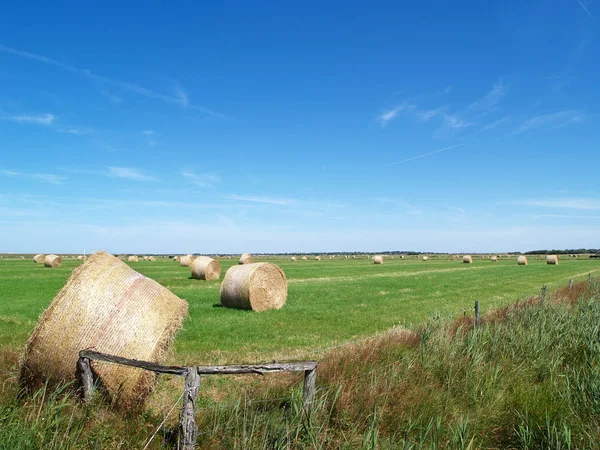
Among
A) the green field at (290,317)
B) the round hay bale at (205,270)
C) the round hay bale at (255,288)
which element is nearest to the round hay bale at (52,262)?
the round hay bale at (205,270)

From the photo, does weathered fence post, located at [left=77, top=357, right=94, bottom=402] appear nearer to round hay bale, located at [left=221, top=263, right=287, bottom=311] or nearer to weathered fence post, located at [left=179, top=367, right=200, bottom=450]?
weathered fence post, located at [left=179, top=367, right=200, bottom=450]

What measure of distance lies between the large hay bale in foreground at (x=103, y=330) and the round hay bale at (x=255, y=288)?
38.3 ft

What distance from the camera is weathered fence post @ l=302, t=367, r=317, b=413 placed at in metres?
5.67

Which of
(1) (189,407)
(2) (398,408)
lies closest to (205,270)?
(2) (398,408)

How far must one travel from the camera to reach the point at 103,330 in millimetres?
7047

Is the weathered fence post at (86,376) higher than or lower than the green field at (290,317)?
higher

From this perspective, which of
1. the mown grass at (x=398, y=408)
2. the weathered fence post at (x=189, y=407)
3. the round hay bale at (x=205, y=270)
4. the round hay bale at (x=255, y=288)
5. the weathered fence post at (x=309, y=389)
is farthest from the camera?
the round hay bale at (x=205, y=270)

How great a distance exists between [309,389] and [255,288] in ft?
46.8

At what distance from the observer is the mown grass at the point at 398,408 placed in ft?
18.1

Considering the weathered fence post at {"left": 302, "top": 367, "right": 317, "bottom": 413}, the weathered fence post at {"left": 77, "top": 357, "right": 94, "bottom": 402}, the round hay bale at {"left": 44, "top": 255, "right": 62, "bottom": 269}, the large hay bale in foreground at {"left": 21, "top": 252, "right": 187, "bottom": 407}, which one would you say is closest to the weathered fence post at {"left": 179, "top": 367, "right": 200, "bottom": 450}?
the weathered fence post at {"left": 302, "top": 367, "right": 317, "bottom": 413}

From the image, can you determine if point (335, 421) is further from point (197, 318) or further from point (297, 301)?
point (297, 301)

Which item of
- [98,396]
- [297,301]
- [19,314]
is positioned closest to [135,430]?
[98,396]

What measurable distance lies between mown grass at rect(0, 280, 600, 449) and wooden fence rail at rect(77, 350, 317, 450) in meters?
0.28

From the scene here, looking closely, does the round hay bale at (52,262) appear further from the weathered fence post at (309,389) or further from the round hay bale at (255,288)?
the weathered fence post at (309,389)
